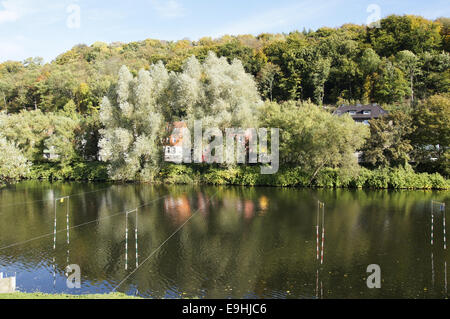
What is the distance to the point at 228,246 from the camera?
65.3ft

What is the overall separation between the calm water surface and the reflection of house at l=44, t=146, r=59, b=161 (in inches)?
600

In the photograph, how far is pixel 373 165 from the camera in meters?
41.3

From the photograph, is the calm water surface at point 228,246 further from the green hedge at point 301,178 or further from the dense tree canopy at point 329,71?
the dense tree canopy at point 329,71

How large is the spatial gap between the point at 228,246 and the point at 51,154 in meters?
39.2

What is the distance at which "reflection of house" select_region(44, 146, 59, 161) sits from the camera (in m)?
48.1

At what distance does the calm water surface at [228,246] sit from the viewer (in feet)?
48.6

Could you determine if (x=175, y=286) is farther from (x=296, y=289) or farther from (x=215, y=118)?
(x=215, y=118)

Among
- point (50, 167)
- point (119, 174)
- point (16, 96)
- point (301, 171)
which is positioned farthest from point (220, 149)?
point (16, 96)

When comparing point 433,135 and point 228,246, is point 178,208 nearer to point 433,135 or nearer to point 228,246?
point 228,246

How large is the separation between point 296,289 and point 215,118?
90.2 feet

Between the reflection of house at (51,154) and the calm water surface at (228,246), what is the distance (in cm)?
1523

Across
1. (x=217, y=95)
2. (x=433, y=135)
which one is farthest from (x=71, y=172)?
(x=433, y=135)

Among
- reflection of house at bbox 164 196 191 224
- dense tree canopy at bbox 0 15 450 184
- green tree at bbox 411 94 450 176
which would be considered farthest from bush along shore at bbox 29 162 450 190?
reflection of house at bbox 164 196 191 224

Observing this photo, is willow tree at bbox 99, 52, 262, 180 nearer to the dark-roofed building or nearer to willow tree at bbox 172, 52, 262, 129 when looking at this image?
willow tree at bbox 172, 52, 262, 129
